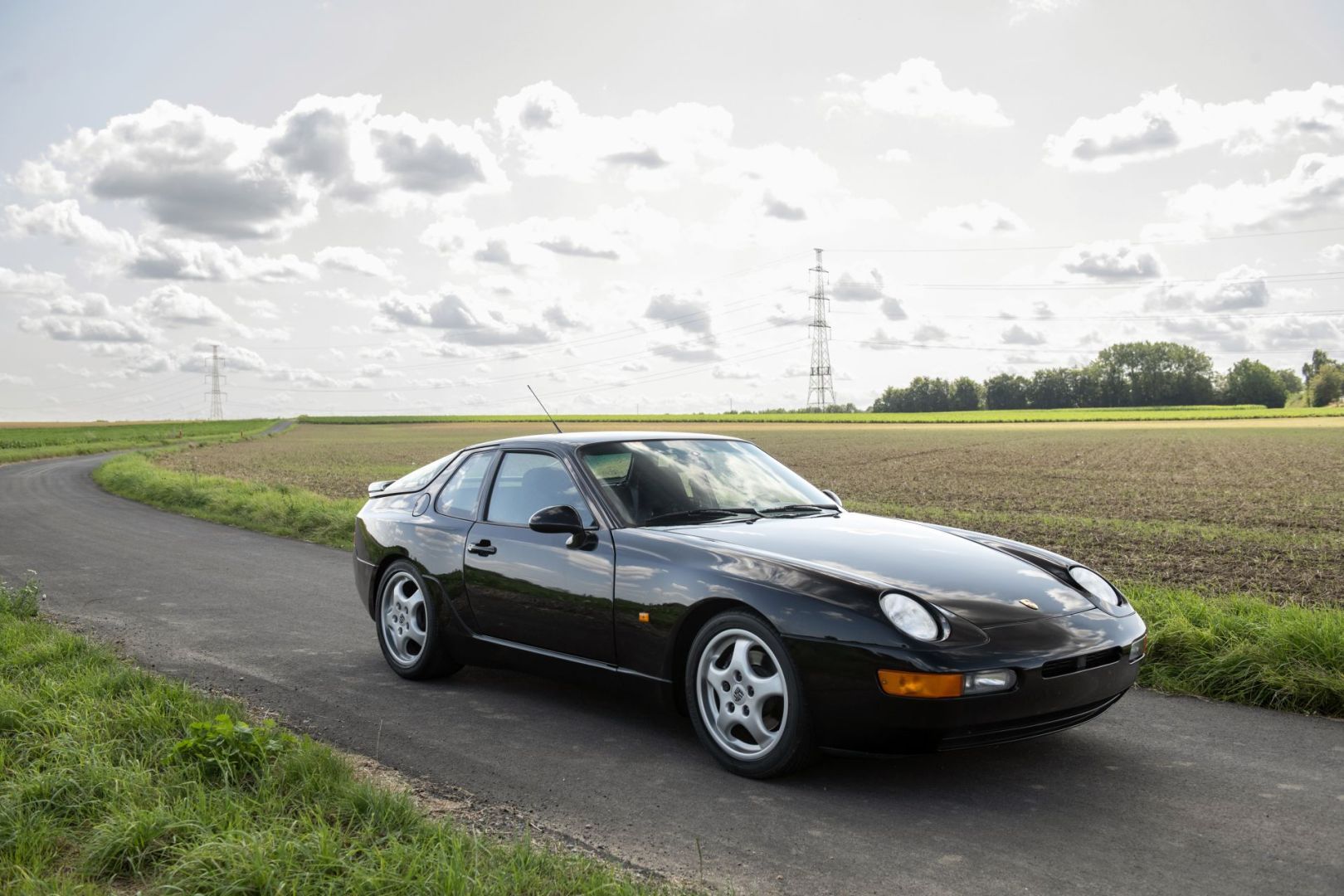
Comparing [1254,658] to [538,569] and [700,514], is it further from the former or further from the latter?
[538,569]

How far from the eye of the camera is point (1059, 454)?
38688mm

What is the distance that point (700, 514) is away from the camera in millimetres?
5164

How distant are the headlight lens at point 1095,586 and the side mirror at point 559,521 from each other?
2.24 meters

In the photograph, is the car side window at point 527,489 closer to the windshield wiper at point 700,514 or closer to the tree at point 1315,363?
the windshield wiper at point 700,514

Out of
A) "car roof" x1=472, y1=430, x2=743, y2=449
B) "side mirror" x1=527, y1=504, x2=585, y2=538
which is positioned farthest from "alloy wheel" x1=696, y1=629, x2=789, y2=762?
"car roof" x1=472, y1=430, x2=743, y2=449

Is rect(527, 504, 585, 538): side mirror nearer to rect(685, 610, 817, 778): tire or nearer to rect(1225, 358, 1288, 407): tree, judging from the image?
rect(685, 610, 817, 778): tire

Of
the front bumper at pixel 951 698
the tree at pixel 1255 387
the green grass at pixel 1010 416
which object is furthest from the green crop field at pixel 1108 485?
the tree at pixel 1255 387

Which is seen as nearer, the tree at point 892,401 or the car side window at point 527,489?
the car side window at point 527,489

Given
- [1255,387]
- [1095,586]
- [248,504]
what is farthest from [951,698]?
[1255,387]

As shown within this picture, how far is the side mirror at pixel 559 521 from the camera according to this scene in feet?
16.4

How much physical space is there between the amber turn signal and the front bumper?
2cm

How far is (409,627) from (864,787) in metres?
2.89

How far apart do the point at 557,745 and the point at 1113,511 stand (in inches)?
600

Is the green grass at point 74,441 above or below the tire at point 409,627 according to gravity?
above
